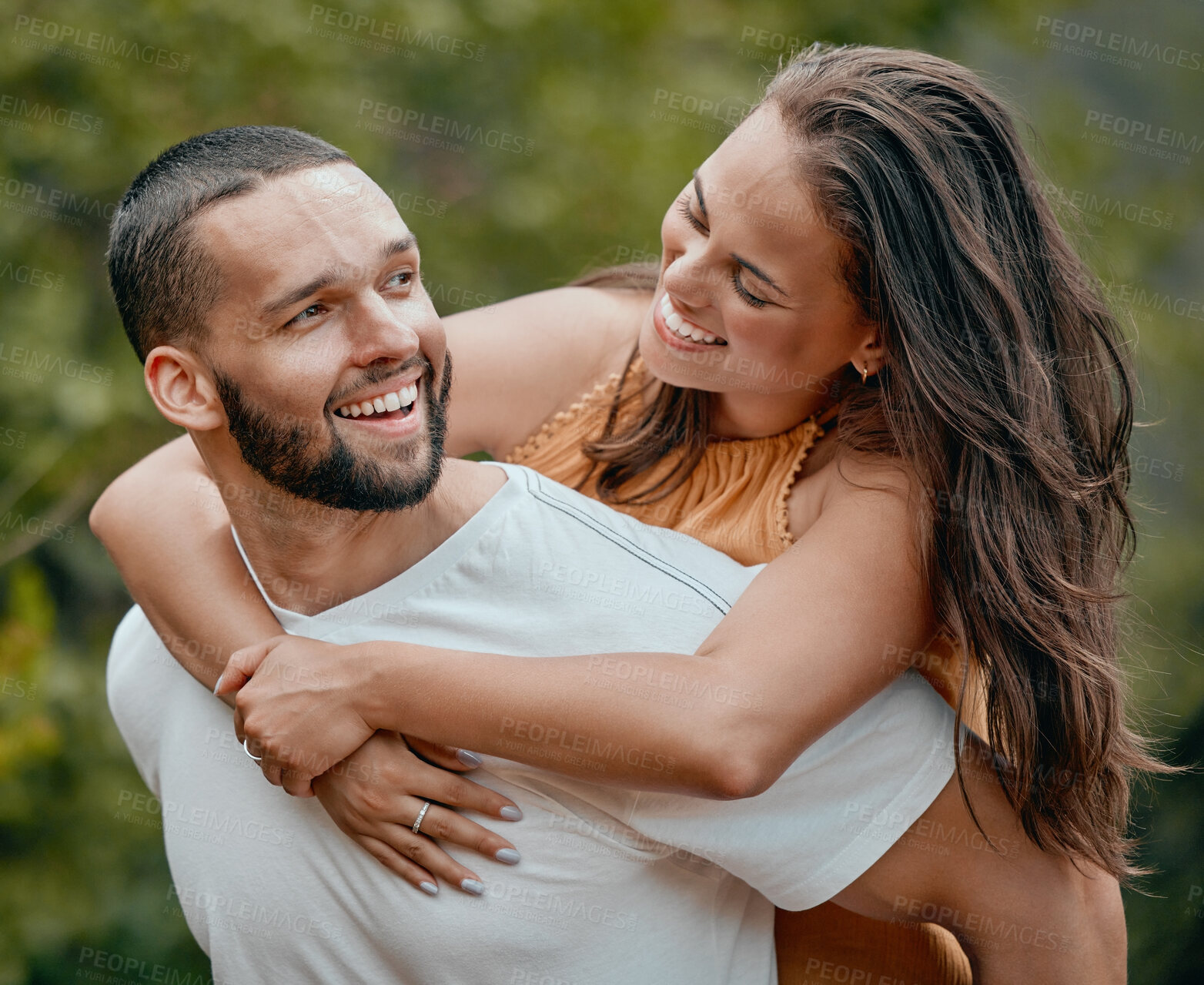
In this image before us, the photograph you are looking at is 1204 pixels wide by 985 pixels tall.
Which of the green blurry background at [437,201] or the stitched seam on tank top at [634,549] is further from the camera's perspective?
the green blurry background at [437,201]

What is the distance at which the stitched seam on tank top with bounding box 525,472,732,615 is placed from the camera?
1.91 meters

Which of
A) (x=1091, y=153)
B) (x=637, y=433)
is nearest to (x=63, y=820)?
(x=637, y=433)

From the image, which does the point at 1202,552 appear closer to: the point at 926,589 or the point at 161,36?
the point at 926,589

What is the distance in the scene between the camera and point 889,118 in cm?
191

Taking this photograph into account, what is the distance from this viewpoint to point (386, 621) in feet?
6.15

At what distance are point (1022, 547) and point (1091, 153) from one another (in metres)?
3.09
